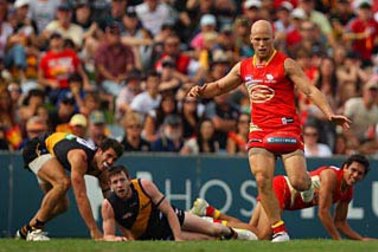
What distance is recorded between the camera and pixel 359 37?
85.0ft

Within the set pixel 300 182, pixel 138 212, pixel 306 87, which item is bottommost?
pixel 138 212

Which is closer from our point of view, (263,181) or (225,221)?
(263,181)

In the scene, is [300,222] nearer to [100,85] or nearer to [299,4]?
[100,85]

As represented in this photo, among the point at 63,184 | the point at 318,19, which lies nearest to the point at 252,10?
the point at 318,19

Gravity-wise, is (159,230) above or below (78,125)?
below

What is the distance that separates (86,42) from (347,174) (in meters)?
8.27

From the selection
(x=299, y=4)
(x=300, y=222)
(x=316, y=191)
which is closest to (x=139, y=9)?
(x=299, y=4)

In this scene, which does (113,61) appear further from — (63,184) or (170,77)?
(63,184)

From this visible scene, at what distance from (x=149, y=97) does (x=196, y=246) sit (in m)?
8.94

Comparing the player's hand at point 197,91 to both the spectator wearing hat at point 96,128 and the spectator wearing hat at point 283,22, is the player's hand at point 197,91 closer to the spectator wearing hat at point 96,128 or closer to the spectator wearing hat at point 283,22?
the spectator wearing hat at point 96,128

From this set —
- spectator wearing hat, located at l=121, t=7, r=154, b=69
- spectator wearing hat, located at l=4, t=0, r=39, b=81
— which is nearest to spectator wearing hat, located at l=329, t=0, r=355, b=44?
spectator wearing hat, located at l=121, t=7, r=154, b=69

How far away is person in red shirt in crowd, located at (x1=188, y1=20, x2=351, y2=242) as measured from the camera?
50.3 feet

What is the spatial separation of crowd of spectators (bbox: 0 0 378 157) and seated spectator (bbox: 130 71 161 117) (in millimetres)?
22

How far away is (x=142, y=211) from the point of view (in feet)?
54.9
